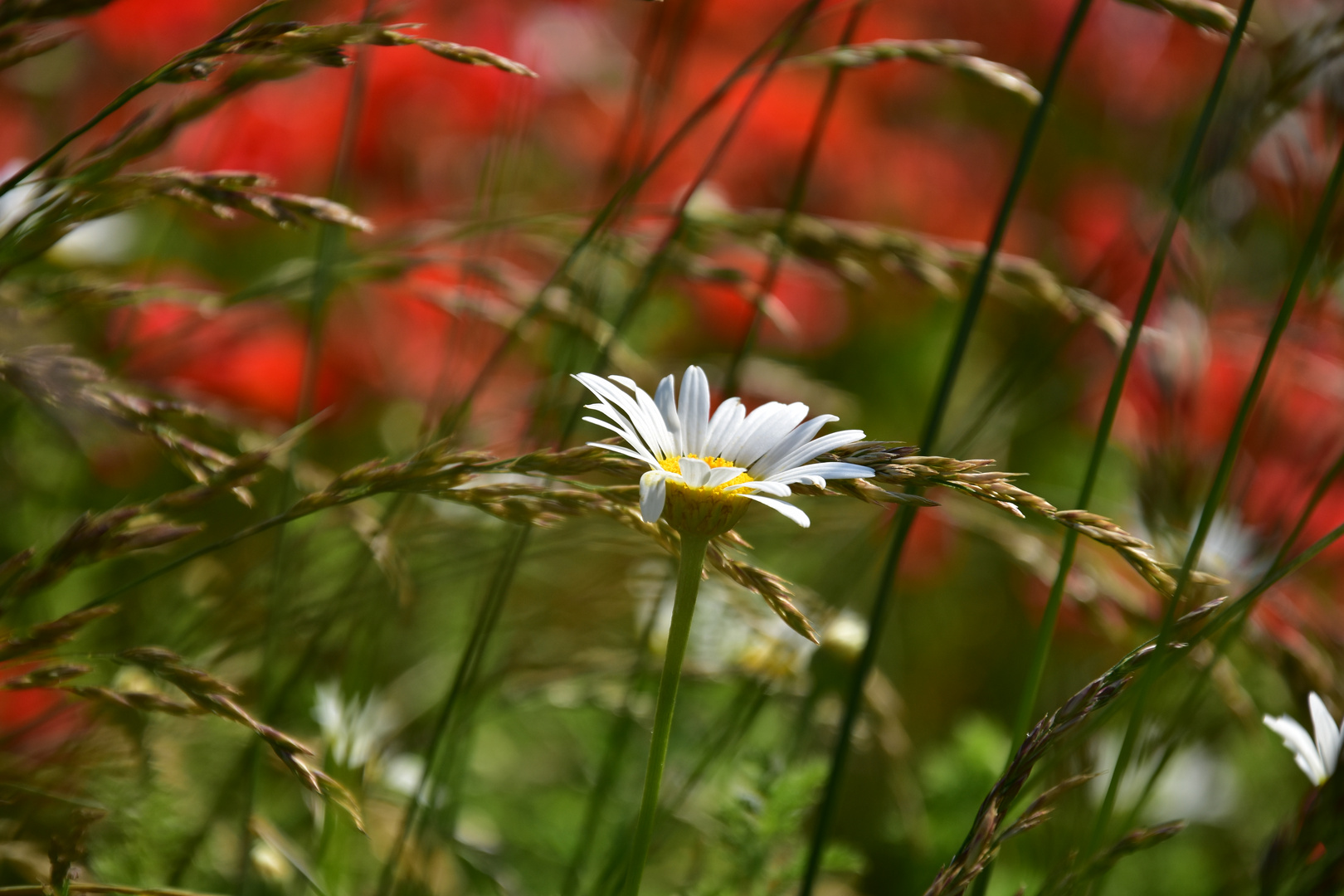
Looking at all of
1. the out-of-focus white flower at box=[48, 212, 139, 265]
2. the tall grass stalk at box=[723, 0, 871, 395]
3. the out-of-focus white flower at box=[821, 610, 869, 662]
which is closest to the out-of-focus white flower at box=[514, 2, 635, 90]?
the out-of-focus white flower at box=[48, 212, 139, 265]

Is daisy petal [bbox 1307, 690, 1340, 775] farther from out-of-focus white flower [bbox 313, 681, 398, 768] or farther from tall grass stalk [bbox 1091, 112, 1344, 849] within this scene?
out-of-focus white flower [bbox 313, 681, 398, 768]

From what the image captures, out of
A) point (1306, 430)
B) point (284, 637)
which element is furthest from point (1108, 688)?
point (1306, 430)

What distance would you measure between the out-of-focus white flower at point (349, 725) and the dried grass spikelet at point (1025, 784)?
0.37 metres

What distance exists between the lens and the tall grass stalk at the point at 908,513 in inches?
20.7

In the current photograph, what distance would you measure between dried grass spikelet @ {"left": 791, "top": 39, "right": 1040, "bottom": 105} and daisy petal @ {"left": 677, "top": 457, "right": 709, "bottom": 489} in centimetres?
32

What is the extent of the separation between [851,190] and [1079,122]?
73 cm

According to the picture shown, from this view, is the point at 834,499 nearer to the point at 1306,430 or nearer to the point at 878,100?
the point at 1306,430

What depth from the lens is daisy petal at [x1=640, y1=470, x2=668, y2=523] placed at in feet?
1.22

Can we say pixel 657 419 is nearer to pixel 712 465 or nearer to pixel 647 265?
pixel 712 465

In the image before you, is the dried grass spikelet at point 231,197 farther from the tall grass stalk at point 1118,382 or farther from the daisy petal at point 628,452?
the tall grass stalk at point 1118,382

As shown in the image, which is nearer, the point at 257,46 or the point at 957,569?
the point at 257,46

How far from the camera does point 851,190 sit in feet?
7.06

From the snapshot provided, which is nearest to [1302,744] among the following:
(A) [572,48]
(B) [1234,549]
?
(B) [1234,549]

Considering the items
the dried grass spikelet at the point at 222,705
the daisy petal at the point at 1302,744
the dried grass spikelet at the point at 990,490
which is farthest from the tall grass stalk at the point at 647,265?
the daisy petal at the point at 1302,744
